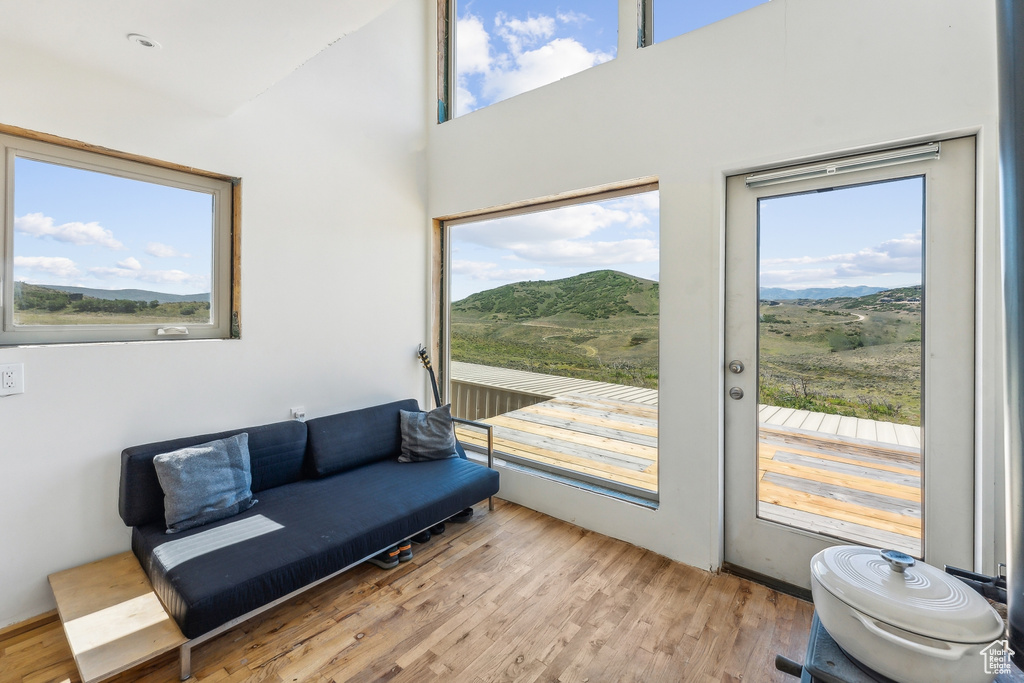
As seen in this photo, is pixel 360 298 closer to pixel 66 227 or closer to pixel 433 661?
pixel 66 227

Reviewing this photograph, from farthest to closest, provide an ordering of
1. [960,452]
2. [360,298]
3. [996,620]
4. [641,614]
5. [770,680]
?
[360,298] < [641,614] < [960,452] < [770,680] < [996,620]

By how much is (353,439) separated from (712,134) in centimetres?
278

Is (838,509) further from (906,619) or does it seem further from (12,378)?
(12,378)

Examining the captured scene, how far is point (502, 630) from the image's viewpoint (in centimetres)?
195

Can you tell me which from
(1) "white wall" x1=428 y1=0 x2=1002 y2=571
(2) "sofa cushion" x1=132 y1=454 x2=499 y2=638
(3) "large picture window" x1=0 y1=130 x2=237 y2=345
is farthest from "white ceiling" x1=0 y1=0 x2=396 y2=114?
(2) "sofa cushion" x1=132 y1=454 x2=499 y2=638

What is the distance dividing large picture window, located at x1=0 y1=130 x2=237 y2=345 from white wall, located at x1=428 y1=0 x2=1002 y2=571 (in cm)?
184

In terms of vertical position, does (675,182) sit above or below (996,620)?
above

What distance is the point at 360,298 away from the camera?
3242mm

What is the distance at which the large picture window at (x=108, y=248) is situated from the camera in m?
→ 2.04

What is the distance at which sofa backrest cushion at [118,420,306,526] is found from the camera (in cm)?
210

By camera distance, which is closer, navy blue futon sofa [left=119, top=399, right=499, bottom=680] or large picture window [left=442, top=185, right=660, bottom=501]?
navy blue futon sofa [left=119, top=399, right=499, bottom=680]

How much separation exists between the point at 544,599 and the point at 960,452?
1.92m

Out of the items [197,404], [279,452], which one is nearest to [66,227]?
[197,404]

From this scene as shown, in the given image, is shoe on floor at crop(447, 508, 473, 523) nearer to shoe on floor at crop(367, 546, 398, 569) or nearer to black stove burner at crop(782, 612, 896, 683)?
shoe on floor at crop(367, 546, 398, 569)
